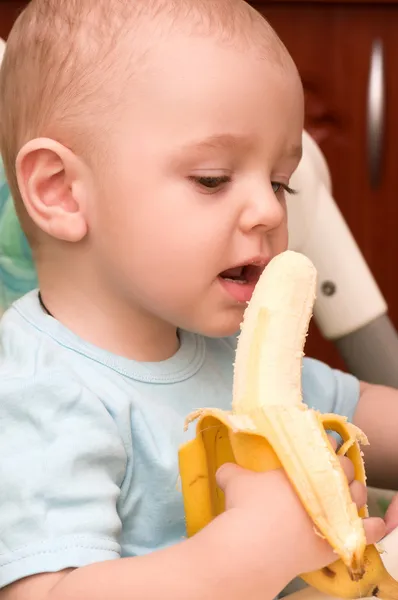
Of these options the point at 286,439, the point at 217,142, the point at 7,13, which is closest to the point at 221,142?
the point at 217,142

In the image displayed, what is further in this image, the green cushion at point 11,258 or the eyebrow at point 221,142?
the green cushion at point 11,258

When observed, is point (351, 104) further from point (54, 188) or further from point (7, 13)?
point (54, 188)

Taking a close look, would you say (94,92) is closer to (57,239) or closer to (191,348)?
(57,239)

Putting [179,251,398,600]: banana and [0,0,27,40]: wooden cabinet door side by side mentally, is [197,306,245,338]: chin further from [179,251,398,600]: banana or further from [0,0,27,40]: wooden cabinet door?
[0,0,27,40]: wooden cabinet door

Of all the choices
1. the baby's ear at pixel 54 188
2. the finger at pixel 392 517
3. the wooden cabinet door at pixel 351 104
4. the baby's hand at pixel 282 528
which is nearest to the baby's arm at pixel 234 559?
the baby's hand at pixel 282 528

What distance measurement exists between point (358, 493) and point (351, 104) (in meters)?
0.94

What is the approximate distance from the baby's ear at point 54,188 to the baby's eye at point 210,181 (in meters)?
0.08

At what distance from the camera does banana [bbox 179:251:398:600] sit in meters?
0.41

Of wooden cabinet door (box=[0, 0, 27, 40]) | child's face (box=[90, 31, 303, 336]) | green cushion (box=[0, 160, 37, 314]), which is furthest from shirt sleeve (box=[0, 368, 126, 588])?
wooden cabinet door (box=[0, 0, 27, 40])

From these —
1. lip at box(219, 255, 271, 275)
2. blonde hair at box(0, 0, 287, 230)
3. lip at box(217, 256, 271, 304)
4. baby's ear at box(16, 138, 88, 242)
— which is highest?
blonde hair at box(0, 0, 287, 230)

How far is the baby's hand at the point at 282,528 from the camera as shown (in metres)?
0.43

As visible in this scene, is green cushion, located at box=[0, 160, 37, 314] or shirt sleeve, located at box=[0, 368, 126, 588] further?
green cushion, located at box=[0, 160, 37, 314]

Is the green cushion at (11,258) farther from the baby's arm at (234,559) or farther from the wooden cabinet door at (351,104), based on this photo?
the wooden cabinet door at (351,104)

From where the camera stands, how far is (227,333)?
1.94 feet
